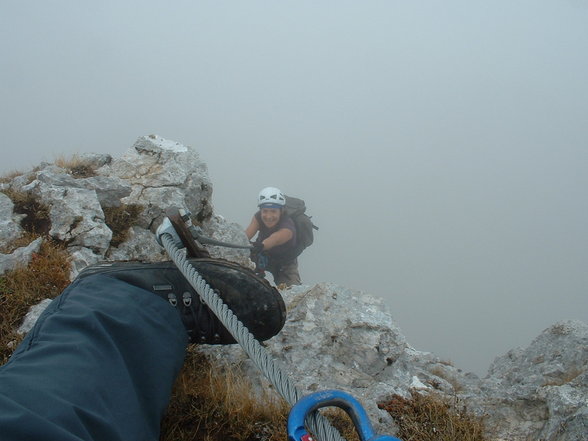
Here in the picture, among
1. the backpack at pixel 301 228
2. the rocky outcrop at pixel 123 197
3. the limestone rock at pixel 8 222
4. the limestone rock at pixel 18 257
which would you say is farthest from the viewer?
the backpack at pixel 301 228

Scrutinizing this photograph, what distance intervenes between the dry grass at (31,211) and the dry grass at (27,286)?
655 mm

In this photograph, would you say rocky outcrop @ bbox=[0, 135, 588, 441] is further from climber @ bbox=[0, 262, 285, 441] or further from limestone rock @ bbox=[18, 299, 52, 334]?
climber @ bbox=[0, 262, 285, 441]

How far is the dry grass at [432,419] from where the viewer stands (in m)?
3.24

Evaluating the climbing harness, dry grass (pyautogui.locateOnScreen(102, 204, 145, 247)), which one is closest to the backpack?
dry grass (pyautogui.locateOnScreen(102, 204, 145, 247))

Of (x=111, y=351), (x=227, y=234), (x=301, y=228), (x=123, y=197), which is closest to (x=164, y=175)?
(x=123, y=197)

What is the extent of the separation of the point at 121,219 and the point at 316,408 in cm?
467

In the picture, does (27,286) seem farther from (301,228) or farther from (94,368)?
(301,228)

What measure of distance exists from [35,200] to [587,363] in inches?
248

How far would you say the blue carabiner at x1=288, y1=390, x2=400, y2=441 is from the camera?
204 cm

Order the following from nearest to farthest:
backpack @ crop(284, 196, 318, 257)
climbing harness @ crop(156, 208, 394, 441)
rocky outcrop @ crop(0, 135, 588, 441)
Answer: climbing harness @ crop(156, 208, 394, 441) → rocky outcrop @ crop(0, 135, 588, 441) → backpack @ crop(284, 196, 318, 257)

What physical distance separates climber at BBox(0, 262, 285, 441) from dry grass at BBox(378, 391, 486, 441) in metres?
1.20

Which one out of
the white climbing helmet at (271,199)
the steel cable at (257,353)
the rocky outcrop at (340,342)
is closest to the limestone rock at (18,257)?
the rocky outcrop at (340,342)

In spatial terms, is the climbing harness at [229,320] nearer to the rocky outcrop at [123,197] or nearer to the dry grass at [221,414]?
the dry grass at [221,414]

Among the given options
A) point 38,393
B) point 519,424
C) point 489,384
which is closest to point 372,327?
point 489,384
